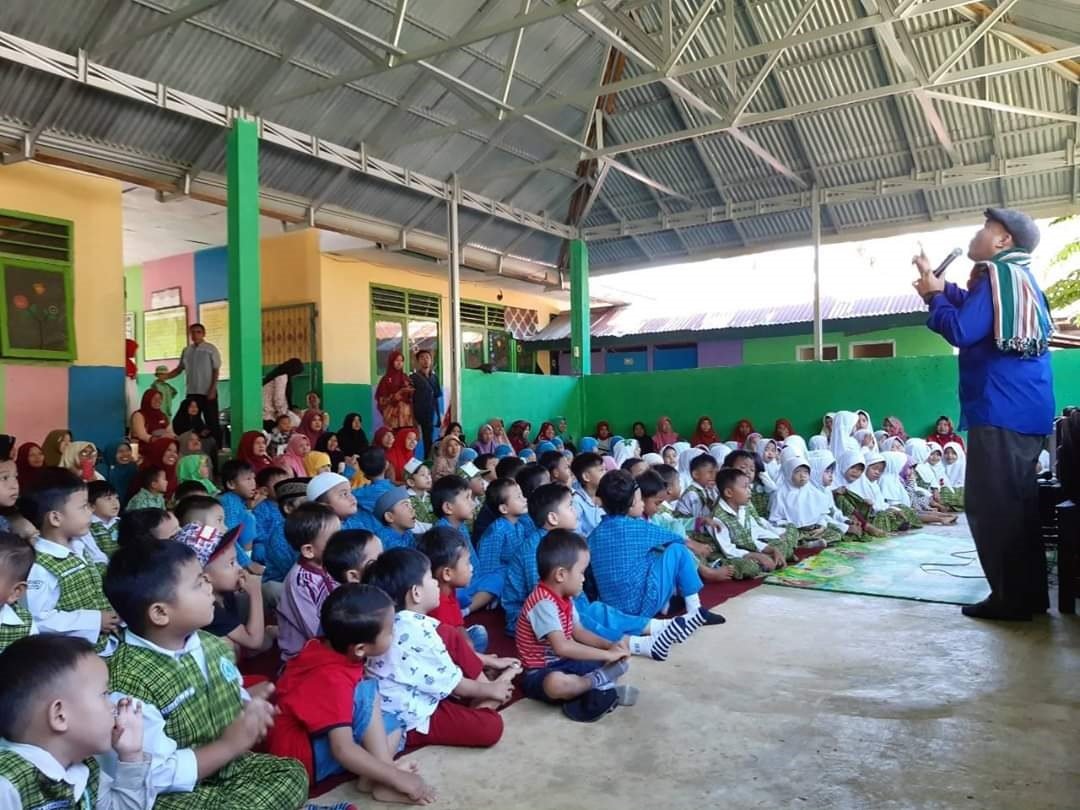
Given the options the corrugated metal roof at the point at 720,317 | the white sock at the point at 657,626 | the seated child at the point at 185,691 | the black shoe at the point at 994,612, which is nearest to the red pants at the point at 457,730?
the seated child at the point at 185,691

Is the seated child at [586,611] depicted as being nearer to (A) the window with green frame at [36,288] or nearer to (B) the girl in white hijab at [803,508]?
(B) the girl in white hijab at [803,508]

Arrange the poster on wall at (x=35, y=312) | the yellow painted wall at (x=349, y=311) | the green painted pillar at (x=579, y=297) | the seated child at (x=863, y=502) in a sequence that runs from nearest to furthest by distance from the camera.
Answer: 1. the seated child at (x=863, y=502)
2. the poster on wall at (x=35, y=312)
3. the yellow painted wall at (x=349, y=311)
4. the green painted pillar at (x=579, y=297)

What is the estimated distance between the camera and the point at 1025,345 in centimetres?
339

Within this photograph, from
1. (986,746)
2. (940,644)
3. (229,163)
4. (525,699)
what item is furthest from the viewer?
(229,163)

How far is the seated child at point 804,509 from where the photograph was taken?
5.55 metres

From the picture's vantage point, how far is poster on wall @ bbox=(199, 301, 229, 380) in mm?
10617

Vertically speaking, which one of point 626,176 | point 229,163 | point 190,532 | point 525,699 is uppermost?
point 626,176

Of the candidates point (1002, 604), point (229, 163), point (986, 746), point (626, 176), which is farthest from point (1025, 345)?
point (626, 176)

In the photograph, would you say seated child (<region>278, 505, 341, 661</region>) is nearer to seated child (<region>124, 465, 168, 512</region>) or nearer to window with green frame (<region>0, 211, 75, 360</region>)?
seated child (<region>124, 465, 168, 512</region>)

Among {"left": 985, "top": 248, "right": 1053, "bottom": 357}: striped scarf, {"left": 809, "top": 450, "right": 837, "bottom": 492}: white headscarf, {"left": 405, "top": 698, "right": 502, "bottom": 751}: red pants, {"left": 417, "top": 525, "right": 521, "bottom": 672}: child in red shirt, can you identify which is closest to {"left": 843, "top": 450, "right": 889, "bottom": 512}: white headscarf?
{"left": 809, "top": 450, "right": 837, "bottom": 492}: white headscarf

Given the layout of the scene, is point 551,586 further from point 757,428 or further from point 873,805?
point 757,428

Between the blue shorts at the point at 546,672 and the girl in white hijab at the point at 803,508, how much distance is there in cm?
307

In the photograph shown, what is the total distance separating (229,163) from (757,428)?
6.77 m

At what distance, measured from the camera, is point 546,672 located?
2695 mm
